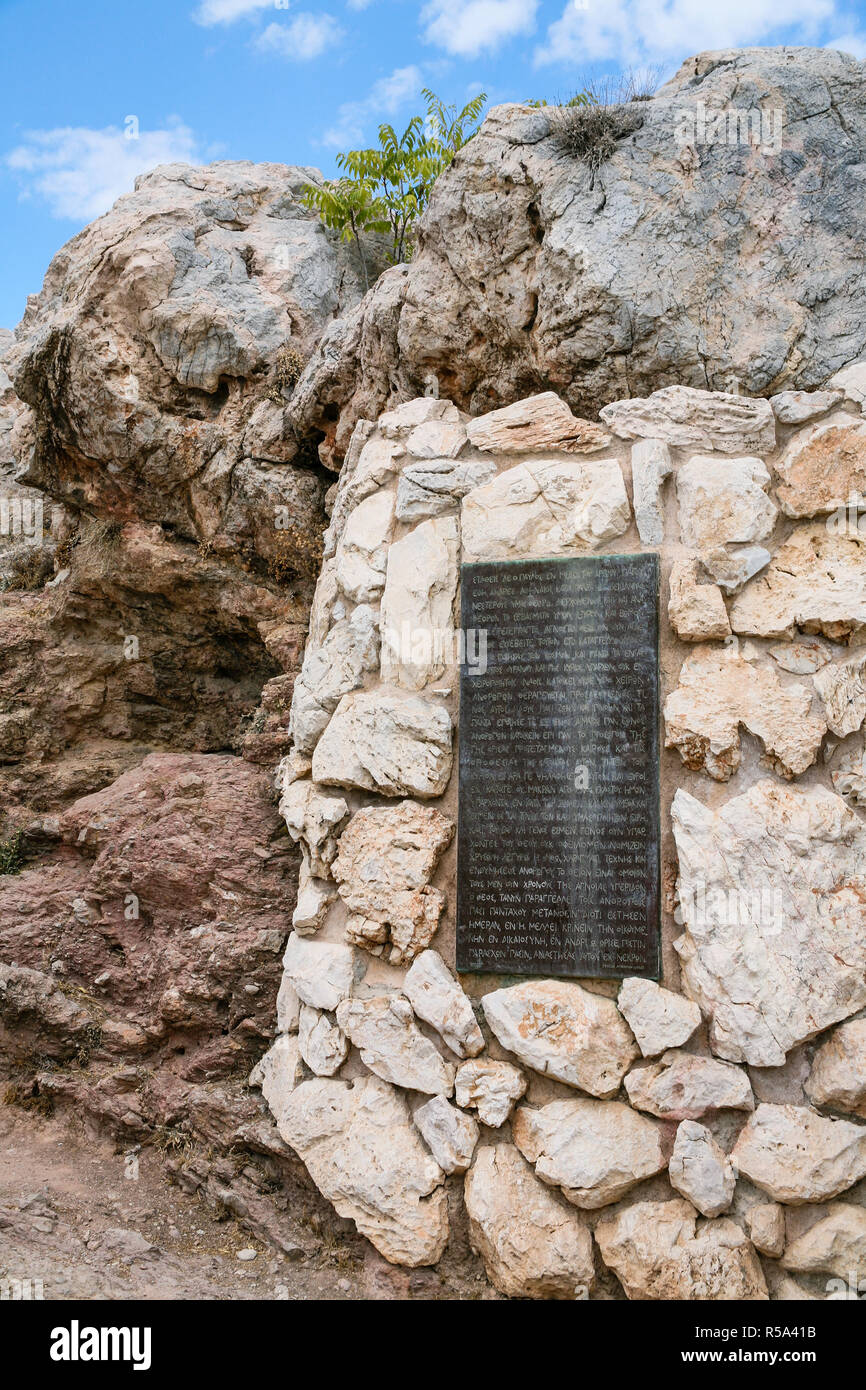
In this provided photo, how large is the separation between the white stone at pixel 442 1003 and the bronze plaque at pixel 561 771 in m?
0.11

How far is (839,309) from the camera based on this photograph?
4.31 metres

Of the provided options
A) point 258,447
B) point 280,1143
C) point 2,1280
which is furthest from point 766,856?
point 258,447

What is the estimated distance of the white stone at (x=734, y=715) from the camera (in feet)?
12.2

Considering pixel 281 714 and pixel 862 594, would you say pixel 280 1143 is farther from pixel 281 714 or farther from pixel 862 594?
pixel 862 594

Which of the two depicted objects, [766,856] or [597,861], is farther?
[597,861]

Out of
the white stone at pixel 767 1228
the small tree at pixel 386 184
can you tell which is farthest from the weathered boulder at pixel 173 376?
the white stone at pixel 767 1228

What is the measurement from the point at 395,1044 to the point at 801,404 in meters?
3.22

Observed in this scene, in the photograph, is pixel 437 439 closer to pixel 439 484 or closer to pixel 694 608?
pixel 439 484

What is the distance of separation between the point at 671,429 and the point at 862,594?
3.65ft

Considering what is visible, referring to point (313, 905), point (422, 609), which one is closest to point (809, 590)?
point (422, 609)

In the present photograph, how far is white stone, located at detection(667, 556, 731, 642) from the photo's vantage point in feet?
13.0

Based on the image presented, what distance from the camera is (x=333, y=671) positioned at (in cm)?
463

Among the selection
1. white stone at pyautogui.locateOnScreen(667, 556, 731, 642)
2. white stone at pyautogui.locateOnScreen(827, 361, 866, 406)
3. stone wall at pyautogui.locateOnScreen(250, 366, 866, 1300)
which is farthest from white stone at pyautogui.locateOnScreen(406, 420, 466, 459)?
white stone at pyautogui.locateOnScreen(827, 361, 866, 406)

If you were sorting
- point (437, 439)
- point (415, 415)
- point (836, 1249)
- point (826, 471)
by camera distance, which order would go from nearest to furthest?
point (836, 1249)
point (826, 471)
point (437, 439)
point (415, 415)
